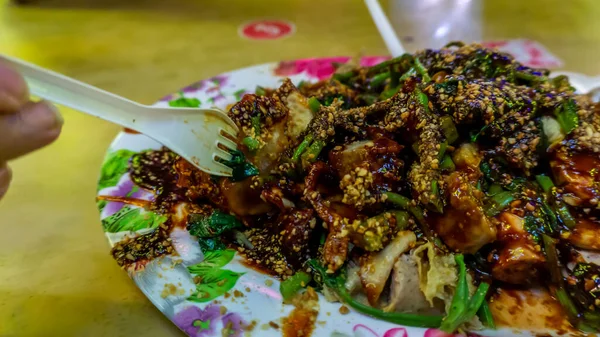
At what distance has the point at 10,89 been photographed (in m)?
0.96

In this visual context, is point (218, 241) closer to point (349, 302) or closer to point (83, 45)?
point (349, 302)

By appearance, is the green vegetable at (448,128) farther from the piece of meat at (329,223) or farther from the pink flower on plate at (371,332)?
the pink flower on plate at (371,332)

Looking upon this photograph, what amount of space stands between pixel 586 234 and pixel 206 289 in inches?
53.6

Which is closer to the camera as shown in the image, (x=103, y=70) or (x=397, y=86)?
(x=397, y=86)

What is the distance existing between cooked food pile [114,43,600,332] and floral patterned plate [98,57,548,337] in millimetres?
49

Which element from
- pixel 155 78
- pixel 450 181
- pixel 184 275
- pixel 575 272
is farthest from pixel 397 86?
pixel 155 78

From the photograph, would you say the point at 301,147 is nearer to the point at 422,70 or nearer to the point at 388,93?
the point at 388,93

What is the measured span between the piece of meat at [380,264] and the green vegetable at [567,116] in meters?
0.80

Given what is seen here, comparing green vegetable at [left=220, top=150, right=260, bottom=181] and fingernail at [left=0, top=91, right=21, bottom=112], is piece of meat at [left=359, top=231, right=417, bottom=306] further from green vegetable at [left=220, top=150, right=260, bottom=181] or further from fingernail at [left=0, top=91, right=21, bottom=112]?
fingernail at [left=0, top=91, right=21, bottom=112]

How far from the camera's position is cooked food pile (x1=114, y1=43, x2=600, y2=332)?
4.97 feet

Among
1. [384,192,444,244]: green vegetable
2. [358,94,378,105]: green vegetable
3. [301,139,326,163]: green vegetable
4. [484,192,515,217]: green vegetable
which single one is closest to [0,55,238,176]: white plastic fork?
[301,139,326,163]: green vegetable

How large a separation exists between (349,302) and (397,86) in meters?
1.16

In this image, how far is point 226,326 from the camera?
1.38 m

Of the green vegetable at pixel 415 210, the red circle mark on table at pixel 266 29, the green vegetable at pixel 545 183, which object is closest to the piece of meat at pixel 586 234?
the green vegetable at pixel 545 183
